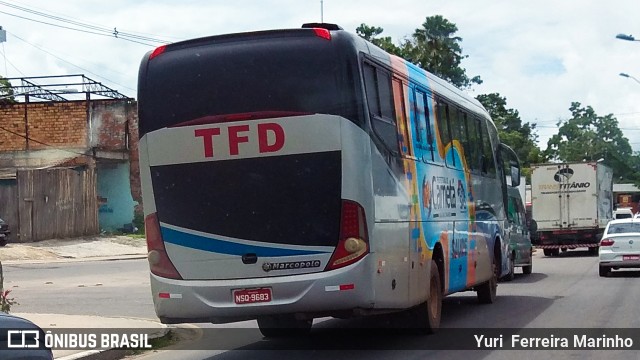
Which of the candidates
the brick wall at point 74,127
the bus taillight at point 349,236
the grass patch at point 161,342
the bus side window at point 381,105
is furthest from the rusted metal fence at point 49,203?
the bus taillight at point 349,236

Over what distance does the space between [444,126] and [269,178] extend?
460 centimetres

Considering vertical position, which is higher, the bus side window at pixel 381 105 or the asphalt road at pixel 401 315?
the bus side window at pixel 381 105

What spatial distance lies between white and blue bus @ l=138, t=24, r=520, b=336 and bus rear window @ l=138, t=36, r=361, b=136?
14 millimetres

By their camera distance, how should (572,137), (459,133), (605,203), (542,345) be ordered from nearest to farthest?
(542,345) → (459,133) → (605,203) → (572,137)

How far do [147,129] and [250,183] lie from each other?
1.40 m

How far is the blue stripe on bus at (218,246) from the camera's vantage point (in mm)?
9812

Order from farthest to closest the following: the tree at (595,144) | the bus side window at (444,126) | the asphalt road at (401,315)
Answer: the tree at (595,144)
the bus side window at (444,126)
the asphalt road at (401,315)

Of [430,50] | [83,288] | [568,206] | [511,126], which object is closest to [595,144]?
[511,126]

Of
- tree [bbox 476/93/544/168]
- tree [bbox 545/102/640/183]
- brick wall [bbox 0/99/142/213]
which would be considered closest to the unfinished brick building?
brick wall [bbox 0/99/142/213]

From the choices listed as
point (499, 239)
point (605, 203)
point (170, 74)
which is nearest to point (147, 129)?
point (170, 74)

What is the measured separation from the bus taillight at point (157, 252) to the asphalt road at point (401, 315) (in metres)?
1.63

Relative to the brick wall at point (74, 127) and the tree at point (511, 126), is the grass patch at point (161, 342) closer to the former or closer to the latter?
the brick wall at point (74, 127)

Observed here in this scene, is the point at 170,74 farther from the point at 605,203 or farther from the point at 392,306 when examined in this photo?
the point at 605,203

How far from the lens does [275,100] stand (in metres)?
9.89
